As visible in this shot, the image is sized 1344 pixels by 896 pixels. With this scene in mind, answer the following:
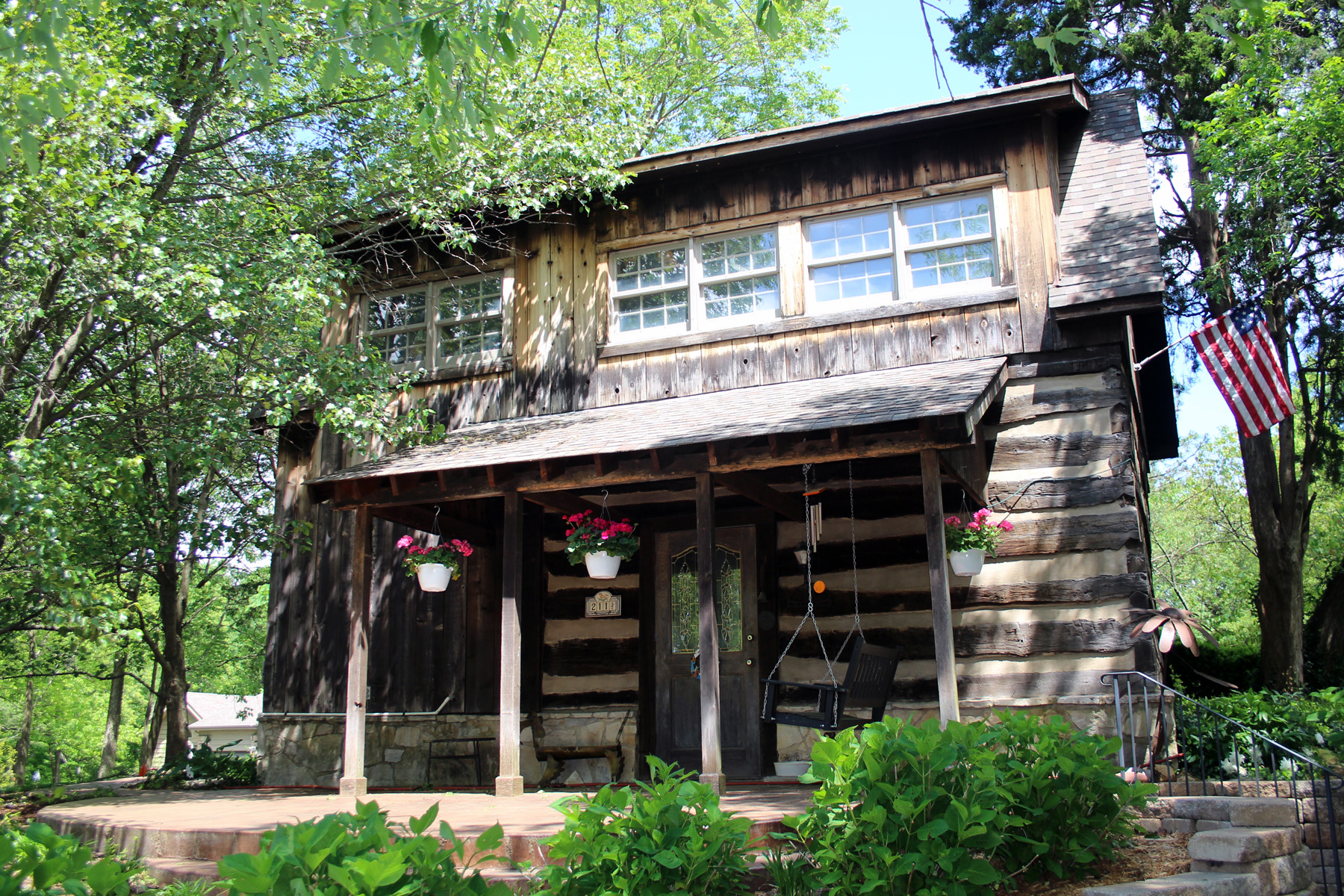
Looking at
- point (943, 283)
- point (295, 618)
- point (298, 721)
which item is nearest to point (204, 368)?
point (295, 618)

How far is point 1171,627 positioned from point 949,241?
4.01 metres

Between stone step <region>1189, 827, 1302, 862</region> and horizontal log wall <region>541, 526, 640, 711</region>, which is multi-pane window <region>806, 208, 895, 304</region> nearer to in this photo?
horizontal log wall <region>541, 526, 640, 711</region>

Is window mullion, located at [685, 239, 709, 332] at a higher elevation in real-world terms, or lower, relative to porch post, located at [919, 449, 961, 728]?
higher

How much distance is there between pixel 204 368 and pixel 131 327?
3.02 metres

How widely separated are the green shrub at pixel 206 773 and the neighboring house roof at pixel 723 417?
5099 millimetres

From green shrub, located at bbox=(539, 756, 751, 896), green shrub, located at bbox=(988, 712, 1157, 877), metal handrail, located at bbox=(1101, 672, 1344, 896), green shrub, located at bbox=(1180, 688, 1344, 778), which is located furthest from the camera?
green shrub, located at bbox=(1180, 688, 1344, 778)

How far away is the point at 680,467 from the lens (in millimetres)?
7773

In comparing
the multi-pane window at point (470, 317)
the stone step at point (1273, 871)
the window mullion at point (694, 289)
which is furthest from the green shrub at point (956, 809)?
the multi-pane window at point (470, 317)

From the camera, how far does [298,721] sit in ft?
36.7

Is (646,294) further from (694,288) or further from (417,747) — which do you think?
(417,747)

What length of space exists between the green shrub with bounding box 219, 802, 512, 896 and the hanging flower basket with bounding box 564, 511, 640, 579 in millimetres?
5499

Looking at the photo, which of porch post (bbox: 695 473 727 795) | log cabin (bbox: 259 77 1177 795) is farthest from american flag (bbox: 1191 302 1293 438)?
porch post (bbox: 695 473 727 795)

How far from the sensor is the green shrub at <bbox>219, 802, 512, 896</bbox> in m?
2.66

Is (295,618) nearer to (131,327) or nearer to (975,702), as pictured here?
(131,327)
